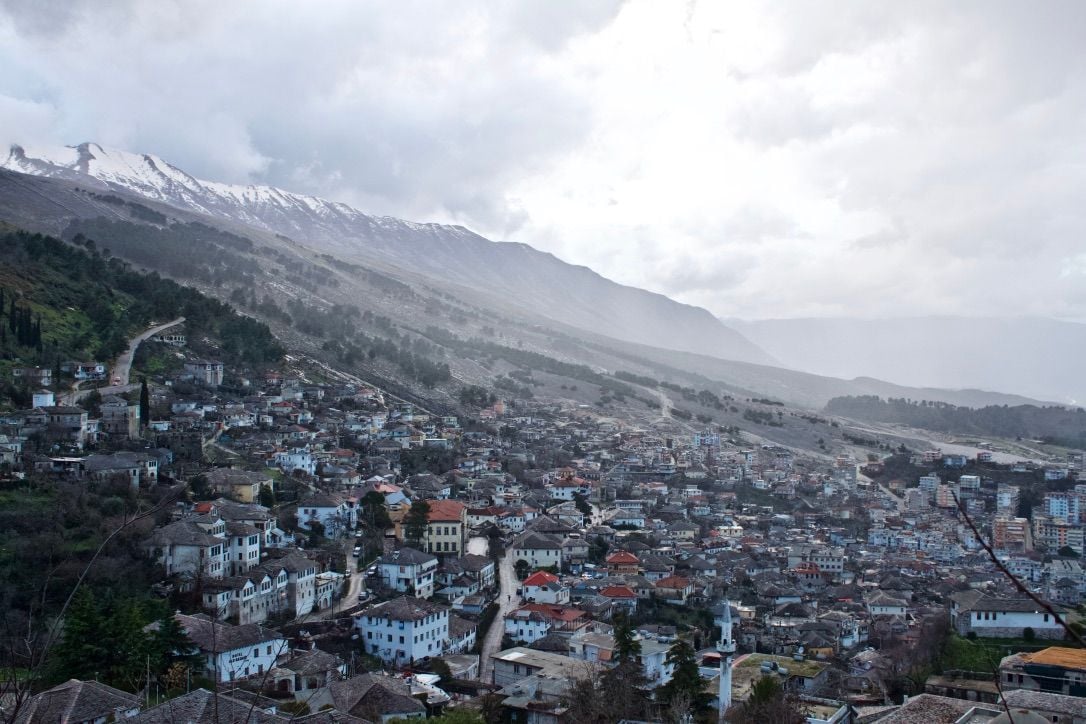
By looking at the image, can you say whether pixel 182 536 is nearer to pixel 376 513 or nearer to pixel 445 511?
A: pixel 376 513

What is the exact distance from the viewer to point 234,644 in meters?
17.6

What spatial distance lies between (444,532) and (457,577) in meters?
3.93

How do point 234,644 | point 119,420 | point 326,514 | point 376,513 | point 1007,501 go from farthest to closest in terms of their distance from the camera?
1. point 1007,501
2. point 119,420
3. point 376,513
4. point 326,514
5. point 234,644

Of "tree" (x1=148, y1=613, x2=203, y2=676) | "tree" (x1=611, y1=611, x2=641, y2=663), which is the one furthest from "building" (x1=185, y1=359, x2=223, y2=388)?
"tree" (x1=611, y1=611, x2=641, y2=663)

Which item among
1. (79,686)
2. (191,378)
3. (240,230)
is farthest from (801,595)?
(240,230)

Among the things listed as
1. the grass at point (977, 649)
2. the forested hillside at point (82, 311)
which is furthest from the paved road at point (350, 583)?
the grass at point (977, 649)

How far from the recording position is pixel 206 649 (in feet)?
58.5

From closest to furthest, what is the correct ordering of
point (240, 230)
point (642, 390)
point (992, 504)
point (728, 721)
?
point (728, 721)
point (992, 504)
point (642, 390)
point (240, 230)

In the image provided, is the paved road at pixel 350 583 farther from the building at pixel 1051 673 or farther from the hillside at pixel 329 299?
the hillside at pixel 329 299

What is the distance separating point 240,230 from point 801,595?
3932 inches

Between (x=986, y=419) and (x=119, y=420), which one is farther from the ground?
Answer: (x=986, y=419)

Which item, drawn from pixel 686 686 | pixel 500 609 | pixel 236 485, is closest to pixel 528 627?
pixel 500 609

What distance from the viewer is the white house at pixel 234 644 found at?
17.5 meters

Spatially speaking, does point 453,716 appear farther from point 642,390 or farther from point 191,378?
point 642,390
